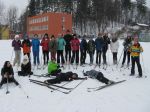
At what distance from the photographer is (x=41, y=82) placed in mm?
10086

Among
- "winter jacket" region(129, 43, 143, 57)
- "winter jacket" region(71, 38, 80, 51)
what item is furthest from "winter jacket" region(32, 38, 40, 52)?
"winter jacket" region(129, 43, 143, 57)

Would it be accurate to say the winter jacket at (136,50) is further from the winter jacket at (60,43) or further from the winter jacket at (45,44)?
the winter jacket at (45,44)

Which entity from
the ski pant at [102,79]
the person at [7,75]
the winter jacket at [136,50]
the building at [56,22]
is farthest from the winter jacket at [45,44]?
the building at [56,22]

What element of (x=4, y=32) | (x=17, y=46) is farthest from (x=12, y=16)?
(x=17, y=46)

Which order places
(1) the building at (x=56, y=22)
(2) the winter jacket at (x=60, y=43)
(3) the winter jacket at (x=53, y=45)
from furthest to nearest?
(1) the building at (x=56, y=22) → (2) the winter jacket at (x=60, y=43) → (3) the winter jacket at (x=53, y=45)

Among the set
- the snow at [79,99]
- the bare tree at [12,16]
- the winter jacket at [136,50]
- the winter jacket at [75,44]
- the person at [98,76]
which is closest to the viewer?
the snow at [79,99]

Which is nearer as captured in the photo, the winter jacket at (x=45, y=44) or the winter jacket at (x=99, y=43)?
the winter jacket at (x=45, y=44)

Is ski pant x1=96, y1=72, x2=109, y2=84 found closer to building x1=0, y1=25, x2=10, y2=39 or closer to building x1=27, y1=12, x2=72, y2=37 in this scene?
building x1=27, y1=12, x2=72, y2=37

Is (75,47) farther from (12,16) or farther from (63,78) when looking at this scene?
(12,16)

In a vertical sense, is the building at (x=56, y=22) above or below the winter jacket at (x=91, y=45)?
above

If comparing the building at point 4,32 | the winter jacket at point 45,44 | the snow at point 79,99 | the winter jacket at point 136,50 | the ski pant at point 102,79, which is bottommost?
the snow at point 79,99

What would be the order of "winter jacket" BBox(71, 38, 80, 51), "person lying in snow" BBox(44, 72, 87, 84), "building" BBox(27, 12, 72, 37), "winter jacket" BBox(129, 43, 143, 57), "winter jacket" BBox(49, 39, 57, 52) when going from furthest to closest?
"building" BBox(27, 12, 72, 37), "winter jacket" BBox(71, 38, 80, 51), "winter jacket" BBox(49, 39, 57, 52), "winter jacket" BBox(129, 43, 143, 57), "person lying in snow" BBox(44, 72, 87, 84)

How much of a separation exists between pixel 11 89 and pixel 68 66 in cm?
438

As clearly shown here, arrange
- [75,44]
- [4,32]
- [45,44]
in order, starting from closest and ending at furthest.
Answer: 1. [45,44]
2. [75,44]
3. [4,32]
